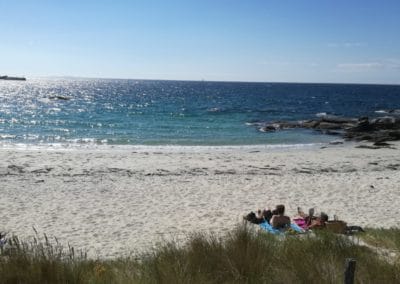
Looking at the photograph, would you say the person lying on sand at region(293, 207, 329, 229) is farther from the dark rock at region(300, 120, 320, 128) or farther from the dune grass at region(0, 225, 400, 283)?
the dark rock at region(300, 120, 320, 128)

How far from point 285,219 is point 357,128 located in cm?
2491

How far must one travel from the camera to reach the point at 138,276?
4605mm

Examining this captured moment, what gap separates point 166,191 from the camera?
42.8 feet

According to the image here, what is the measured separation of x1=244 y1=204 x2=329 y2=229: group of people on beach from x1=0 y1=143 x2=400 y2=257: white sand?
0.50 meters

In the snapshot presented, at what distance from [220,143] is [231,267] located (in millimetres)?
21562

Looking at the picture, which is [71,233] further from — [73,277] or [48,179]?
[48,179]

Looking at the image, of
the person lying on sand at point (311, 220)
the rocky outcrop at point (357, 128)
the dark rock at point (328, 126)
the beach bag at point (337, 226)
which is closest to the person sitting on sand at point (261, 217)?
the person lying on sand at point (311, 220)

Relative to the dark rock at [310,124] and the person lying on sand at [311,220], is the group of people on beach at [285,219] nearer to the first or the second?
the person lying on sand at [311,220]

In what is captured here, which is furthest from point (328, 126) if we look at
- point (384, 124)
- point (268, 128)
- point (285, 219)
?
point (285, 219)

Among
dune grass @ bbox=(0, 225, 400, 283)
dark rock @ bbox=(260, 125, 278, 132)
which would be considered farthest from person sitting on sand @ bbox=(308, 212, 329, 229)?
dark rock @ bbox=(260, 125, 278, 132)

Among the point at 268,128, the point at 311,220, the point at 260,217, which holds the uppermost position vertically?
the point at 311,220

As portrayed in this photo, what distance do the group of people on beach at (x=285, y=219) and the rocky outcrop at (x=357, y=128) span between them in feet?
62.3

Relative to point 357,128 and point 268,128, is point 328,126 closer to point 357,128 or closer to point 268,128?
point 357,128

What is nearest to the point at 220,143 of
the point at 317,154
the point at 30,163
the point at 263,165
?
the point at 317,154
